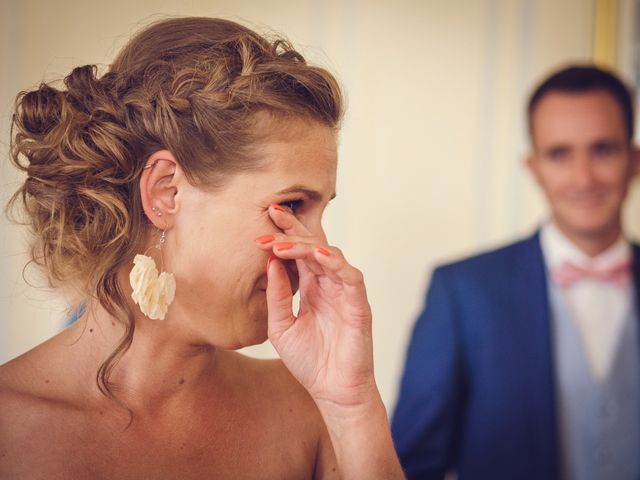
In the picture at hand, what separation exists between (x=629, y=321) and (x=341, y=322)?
1.37 meters

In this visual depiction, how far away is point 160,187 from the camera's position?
121 centimetres

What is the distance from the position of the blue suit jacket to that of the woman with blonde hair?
80 cm

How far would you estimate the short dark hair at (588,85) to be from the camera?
234 cm

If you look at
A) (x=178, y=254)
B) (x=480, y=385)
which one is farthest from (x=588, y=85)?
(x=178, y=254)

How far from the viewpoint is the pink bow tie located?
7.40 ft

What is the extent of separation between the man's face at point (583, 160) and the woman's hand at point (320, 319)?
1243 mm

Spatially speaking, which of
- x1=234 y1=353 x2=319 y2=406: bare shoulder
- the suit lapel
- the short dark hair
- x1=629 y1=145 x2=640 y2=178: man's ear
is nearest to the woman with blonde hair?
x1=234 y1=353 x2=319 y2=406: bare shoulder

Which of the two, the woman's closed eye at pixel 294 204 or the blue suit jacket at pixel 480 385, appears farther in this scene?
the blue suit jacket at pixel 480 385

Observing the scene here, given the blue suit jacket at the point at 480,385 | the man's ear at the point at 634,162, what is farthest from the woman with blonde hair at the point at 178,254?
the man's ear at the point at 634,162

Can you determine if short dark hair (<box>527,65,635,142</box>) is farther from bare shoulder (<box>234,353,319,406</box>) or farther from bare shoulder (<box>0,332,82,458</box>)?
bare shoulder (<box>0,332,82,458</box>)

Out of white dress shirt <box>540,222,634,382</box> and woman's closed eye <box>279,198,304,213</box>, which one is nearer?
woman's closed eye <box>279,198,304,213</box>

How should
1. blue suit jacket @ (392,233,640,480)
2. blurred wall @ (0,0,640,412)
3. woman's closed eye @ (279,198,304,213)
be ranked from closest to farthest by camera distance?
woman's closed eye @ (279,198,304,213), blue suit jacket @ (392,233,640,480), blurred wall @ (0,0,640,412)

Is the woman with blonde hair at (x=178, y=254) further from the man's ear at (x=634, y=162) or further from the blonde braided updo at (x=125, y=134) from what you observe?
the man's ear at (x=634, y=162)

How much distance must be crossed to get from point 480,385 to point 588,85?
39.8 inches
